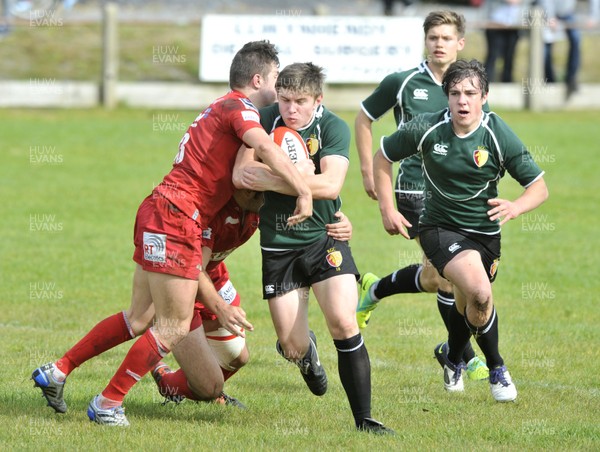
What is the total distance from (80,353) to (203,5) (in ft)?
80.6

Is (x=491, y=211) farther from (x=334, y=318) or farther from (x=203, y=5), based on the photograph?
(x=203, y=5)

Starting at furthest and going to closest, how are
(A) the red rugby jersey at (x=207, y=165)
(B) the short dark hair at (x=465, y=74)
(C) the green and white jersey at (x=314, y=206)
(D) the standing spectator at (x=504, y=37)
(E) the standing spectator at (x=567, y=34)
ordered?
1. (D) the standing spectator at (x=504, y=37)
2. (E) the standing spectator at (x=567, y=34)
3. (B) the short dark hair at (x=465, y=74)
4. (C) the green and white jersey at (x=314, y=206)
5. (A) the red rugby jersey at (x=207, y=165)

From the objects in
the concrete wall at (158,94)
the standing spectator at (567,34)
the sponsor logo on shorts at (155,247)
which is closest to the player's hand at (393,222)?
the sponsor logo on shorts at (155,247)

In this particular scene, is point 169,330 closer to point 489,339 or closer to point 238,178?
point 238,178

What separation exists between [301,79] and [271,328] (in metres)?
3.60

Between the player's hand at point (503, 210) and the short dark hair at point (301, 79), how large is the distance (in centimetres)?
128

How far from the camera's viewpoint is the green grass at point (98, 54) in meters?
23.7

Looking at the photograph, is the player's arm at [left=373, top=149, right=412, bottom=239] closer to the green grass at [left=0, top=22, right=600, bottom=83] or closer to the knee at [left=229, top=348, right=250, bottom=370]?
the knee at [left=229, top=348, right=250, bottom=370]

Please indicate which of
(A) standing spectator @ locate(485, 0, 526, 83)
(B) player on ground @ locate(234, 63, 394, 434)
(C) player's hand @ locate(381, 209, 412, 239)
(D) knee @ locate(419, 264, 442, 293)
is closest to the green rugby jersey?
(D) knee @ locate(419, 264, 442, 293)

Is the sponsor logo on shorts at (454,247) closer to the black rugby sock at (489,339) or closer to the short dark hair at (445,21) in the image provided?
the black rugby sock at (489,339)

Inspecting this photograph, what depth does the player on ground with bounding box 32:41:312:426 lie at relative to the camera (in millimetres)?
6422

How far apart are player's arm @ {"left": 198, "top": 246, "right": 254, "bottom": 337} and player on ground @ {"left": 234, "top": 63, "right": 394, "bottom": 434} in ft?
1.24

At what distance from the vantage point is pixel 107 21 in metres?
21.2

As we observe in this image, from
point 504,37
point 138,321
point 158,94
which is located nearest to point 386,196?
point 138,321
